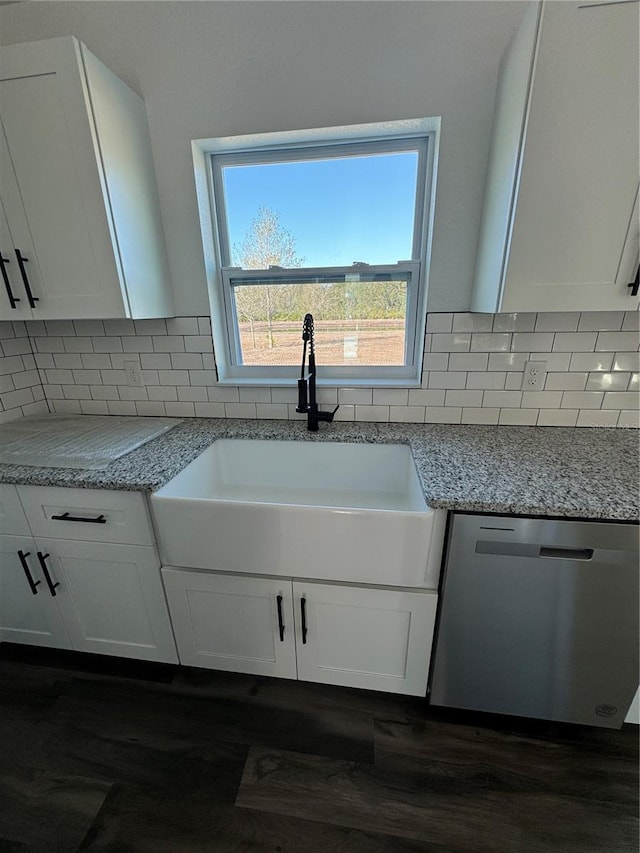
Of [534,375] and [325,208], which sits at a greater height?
[325,208]

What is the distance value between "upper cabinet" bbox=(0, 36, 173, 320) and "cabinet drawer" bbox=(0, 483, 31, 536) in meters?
0.70

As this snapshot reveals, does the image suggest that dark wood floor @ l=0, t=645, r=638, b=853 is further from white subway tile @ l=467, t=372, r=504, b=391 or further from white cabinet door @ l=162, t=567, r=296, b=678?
white subway tile @ l=467, t=372, r=504, b=391

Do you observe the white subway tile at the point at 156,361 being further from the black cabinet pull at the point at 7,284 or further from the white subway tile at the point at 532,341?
the white subway tile at the point at 532,341

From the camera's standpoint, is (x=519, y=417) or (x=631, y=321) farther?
(x=519, y=417)

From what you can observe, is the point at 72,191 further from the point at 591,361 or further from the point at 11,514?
the point at 591,361

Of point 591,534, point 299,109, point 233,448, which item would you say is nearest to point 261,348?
point 233,448

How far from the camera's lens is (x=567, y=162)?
3.28 ft

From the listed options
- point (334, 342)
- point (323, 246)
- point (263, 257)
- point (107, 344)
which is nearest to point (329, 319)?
point (334, 342)

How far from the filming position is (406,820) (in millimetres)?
1021

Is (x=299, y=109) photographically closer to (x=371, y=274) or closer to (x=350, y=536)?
(x=371, y=274)

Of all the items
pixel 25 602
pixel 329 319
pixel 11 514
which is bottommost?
pixel 25 602

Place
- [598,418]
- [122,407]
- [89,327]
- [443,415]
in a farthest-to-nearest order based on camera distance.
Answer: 1. [122,407]
2. [89,327]
3. [443,415]
4. [598,418]

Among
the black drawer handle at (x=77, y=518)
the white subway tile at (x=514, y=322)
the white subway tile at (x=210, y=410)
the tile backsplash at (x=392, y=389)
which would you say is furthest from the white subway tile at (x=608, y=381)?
the black drawer handle at (x=77, y=518)

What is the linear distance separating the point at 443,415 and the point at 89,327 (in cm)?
176
